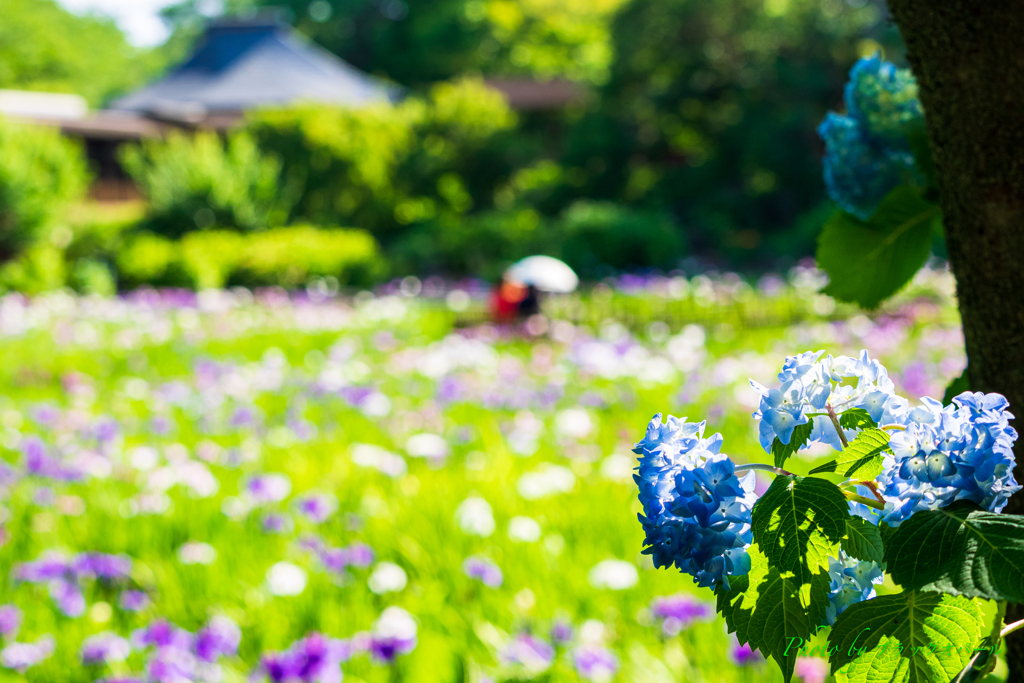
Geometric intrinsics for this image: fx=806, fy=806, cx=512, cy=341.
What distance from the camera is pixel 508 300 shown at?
7430mm

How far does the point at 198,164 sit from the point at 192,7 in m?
40.7

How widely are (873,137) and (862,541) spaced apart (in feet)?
2.37

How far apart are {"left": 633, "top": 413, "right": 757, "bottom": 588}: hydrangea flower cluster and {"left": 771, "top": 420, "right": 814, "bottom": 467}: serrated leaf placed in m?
0.03

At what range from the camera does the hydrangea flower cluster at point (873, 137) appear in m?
1.07

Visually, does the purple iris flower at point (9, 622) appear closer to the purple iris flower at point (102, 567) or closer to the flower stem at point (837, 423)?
the purple iris flower at point (102, 567)

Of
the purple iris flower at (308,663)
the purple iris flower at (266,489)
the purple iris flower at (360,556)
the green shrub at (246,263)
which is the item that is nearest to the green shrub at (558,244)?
the green shrub at (246,263)

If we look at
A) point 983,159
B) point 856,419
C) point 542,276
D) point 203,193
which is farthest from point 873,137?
point 203,193

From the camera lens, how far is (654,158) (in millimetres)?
17031

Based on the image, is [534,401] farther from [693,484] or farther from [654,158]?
[654,158]

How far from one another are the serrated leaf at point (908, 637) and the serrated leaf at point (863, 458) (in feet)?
0.30

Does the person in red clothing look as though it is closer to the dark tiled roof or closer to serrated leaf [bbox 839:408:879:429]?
serrated leaf [bbox 839:408:879:429]

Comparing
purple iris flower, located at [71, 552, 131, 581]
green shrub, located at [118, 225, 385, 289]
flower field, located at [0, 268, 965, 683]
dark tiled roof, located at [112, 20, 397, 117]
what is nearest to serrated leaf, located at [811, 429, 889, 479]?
flower field, located at [0, 268, 965, 683]

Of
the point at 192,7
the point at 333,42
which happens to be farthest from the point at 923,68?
the point at 192,7

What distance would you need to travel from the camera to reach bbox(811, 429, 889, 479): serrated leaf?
57cm
